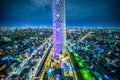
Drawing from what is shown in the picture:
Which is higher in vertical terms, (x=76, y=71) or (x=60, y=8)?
(x=60, y=8)

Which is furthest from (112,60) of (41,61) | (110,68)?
(41,61)

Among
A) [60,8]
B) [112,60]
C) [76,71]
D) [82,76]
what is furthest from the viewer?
[60,8]

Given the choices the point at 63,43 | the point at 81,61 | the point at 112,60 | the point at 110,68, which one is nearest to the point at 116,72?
the point at 110,68

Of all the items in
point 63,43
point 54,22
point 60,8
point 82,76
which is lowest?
point 82,76

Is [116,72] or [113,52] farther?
[113,52]

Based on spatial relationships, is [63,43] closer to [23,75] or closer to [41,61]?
[41,61]

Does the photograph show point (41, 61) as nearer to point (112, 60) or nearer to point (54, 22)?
point (54, 22)

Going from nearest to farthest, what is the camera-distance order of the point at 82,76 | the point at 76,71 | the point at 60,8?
the point at 82,76 → the point at 76,71 → the point at 60,8
